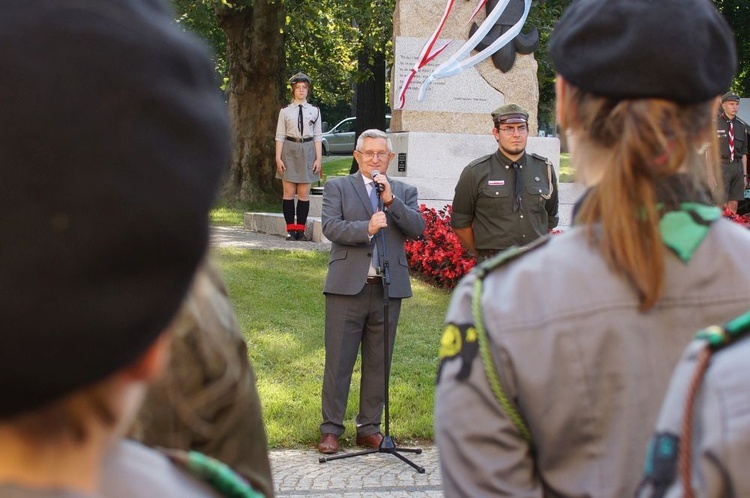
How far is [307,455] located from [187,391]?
5.38 m

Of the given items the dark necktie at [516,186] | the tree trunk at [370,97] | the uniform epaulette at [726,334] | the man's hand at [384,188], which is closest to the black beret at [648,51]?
the uniform epaulette at [726,334]

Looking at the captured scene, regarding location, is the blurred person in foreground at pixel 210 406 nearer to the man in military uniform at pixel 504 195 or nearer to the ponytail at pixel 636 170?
the ponytail at pixel 636 170

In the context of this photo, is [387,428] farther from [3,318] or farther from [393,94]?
[393,94]

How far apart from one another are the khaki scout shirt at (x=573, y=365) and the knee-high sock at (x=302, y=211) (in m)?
13.9

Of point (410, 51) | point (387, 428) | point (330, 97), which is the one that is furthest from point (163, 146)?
point (330, 97)

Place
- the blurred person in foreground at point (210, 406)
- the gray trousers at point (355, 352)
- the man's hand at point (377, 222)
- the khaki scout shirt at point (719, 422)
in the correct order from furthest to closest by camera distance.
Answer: the gray trousers at point (355, 352), the man's hand at point (377, 222), the blurred person in foreground at point (210, 406), the khaki scout shirt at point (719, 422)

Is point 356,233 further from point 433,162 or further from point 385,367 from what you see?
point 433,162

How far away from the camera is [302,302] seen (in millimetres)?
11617

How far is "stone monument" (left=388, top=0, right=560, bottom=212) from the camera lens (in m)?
14.8

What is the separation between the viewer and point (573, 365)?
203cm

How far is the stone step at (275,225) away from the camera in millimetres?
16031

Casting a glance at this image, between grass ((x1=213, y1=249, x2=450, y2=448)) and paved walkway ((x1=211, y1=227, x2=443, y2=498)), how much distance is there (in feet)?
1.07

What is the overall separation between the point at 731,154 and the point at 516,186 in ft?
25.1

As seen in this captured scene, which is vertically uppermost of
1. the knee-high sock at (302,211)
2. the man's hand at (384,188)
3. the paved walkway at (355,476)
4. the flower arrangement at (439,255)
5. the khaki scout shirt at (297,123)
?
the khaki scout shirt at (297,123)
